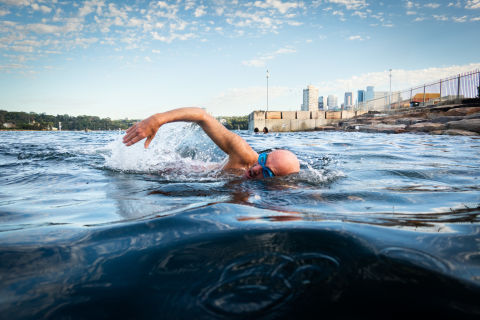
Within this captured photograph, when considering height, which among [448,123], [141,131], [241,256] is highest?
[448,123]

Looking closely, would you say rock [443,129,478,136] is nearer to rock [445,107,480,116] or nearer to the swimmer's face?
rock [445,107,480,116]

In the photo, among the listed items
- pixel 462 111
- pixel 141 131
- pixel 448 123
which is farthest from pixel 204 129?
pixel 462 111

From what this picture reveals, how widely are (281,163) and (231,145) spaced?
2.30ft

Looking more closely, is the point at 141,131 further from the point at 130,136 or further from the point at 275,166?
the point at 275,166

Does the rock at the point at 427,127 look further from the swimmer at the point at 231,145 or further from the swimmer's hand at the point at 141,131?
the swimmer's hand at the point at 141,131

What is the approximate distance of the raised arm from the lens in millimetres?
2688

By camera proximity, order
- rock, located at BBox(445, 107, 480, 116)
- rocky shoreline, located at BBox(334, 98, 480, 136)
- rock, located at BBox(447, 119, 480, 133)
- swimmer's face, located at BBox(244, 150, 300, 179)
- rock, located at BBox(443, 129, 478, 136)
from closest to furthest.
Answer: swimmer's face, located at BBox(244, 150, 300, 179)
rock, located at BBox(443, 129, 478, 136)
rock, located at BBox(447, 119, 480, 133)
rocky shoreline, located at BBox(334, 98, 480, 136)
rock, located at BBox(445, 107, 480, 116)

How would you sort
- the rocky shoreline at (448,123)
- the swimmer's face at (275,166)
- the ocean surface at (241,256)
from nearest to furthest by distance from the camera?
the ocean surface at (241,256) < the swimmer's face at (275,166) < the rocky shoreline at (448,123)

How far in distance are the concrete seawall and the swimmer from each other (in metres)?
30.8

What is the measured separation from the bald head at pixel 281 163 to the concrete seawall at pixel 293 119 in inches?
1216

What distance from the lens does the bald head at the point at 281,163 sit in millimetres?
3279

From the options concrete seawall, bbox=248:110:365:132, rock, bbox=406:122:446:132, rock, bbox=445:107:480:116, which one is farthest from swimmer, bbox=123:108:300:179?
concrete seawall, bbox=248:110:365:132

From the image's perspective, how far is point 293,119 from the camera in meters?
34.1

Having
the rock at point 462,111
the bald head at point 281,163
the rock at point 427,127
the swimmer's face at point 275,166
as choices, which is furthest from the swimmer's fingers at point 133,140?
the rock at point 462,111
